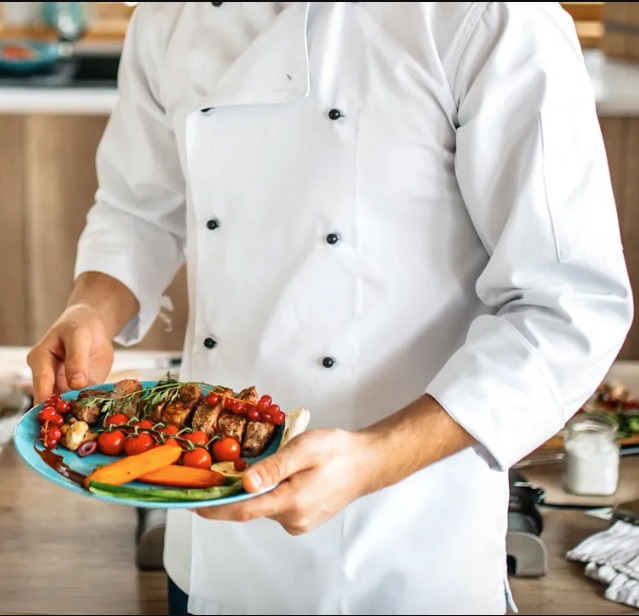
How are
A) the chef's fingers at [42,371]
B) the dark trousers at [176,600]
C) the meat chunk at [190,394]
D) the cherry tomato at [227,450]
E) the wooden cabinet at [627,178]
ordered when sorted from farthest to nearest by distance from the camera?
1. the wooden cabinet at [627,178]
2. the dark trousers at [176,600]
3. the chef's fingers at [42,371]
4. the meat chunk at [190,394]
5. the cherry tomato at [227,450]

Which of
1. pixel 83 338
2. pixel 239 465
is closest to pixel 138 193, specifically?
pixel 83 338

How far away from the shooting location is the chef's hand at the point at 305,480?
3.20 feet

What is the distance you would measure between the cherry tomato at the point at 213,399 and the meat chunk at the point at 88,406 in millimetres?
121

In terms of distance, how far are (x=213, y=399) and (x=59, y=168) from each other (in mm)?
2084

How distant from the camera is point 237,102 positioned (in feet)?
4.04

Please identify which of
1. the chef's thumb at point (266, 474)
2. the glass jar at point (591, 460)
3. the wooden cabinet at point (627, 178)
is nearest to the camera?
the chef's thumb at point (266, 474)

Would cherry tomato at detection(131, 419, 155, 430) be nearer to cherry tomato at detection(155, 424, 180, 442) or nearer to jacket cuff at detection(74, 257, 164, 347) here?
cherry tomato at detection(155, 424, 180, 442)

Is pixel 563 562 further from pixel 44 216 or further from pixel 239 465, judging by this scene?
pixel 44 216

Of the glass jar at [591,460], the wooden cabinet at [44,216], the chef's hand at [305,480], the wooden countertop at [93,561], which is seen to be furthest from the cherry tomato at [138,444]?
the wooden cabinet at [44,216]

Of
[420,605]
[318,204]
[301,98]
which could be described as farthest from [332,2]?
[420,605]

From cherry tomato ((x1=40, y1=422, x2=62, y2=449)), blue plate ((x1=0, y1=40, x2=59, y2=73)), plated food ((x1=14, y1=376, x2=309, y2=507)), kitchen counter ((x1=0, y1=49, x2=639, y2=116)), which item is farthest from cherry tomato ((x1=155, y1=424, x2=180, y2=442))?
blue plate ((x1=0, y1=40, x2=59, y2=73))

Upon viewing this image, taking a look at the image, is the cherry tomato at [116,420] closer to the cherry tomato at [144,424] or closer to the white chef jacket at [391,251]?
the cherry tomato at [144,424]

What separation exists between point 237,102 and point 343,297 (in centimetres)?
26

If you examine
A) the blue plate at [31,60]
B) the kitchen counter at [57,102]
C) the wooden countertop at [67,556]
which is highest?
the blue plate at [31,60]
